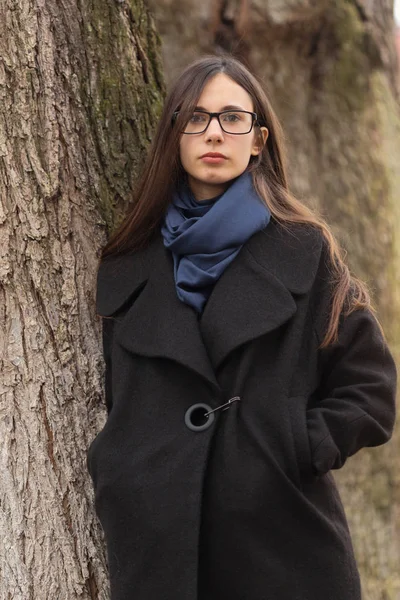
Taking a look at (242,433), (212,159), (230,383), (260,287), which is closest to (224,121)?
(212,159)

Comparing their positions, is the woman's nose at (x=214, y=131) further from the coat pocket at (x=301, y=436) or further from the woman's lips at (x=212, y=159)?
the coat pocket at (x=301, y=436)

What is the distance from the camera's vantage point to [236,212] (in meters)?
2.68

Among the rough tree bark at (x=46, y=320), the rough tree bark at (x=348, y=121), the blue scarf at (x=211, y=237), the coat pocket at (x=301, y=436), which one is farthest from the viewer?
the rough tree bark at (x=348, y=121)

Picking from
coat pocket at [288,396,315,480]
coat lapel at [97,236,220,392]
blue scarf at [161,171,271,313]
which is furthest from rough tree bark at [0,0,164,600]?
coat pocket at [288,396,315,480]

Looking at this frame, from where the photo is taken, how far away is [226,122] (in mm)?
2732

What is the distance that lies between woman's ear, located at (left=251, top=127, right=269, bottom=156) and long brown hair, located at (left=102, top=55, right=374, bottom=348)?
0.02 meters

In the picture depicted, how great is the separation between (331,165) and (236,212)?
2603 mm

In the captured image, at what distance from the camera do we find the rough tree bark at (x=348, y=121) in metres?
4.81

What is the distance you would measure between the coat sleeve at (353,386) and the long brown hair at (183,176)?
0.04m

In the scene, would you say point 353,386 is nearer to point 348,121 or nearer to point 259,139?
point 259,139

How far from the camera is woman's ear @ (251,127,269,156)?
113 inches

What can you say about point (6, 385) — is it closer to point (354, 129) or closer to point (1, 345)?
point (1, 345)

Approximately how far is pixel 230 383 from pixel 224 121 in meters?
0.77

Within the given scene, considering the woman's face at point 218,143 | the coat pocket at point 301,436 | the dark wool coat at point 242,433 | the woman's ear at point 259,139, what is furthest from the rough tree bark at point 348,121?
the coat pocket at point 301,436
